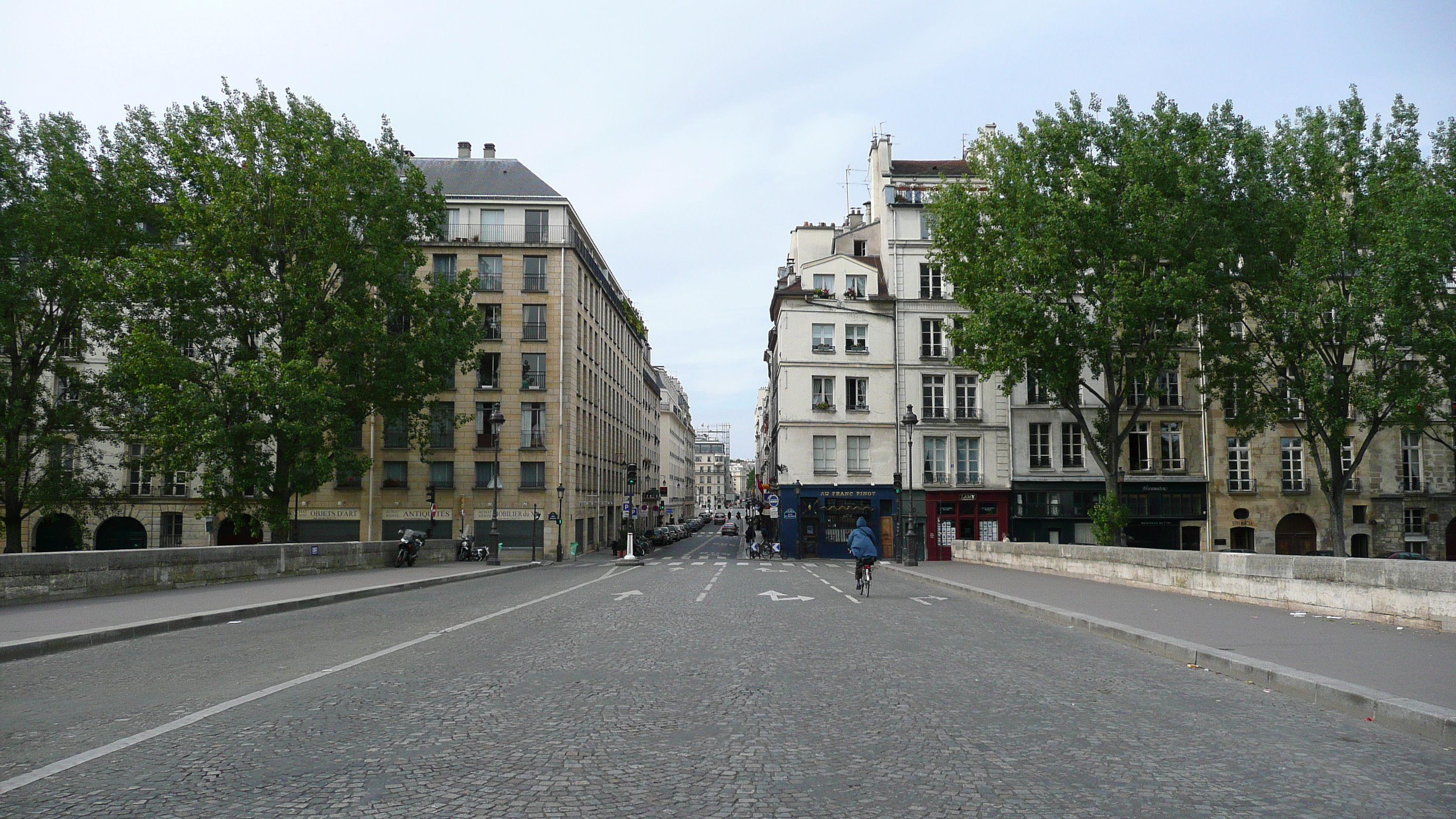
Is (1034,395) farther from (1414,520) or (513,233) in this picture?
(513,233)

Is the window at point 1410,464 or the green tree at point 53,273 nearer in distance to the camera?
the green tree at point 53,273

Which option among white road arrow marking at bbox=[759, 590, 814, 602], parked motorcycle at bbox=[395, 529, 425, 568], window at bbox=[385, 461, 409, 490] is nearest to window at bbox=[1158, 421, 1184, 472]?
white road arrow marking at bbox=[759, 590, 814, 602]

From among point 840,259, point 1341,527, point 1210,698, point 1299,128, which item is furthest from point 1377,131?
point 1210,698

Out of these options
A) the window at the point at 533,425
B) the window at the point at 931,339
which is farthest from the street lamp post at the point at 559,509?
the window at the point at 931,339

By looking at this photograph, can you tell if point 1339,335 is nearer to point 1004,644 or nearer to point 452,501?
point 1004,644

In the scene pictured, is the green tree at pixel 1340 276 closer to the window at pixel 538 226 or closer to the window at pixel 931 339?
the window at pixel 931 339

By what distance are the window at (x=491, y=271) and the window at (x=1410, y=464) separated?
1813 inches

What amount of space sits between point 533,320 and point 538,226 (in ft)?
17.1

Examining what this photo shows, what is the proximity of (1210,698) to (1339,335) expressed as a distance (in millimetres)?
27585

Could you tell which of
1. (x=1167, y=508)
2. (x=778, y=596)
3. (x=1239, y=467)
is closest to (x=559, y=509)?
(x=1167, y=508)

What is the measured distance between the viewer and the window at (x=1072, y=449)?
154 ft

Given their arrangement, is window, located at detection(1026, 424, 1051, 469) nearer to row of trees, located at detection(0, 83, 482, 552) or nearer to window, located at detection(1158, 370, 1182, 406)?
window, located at detection(1158, 370, 1182, 406)

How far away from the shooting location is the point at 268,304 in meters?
29.7

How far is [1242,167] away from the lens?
3164 centimetres
